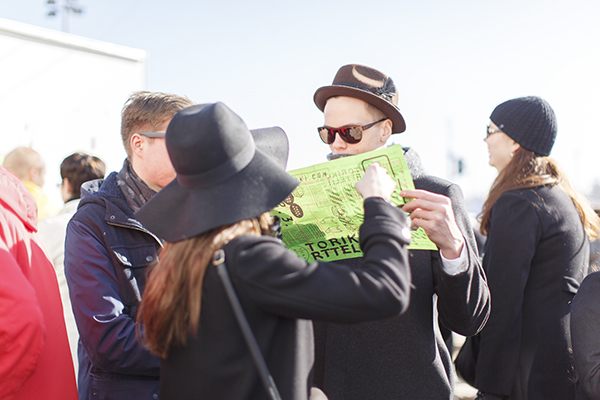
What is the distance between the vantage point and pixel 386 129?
212 centimetres

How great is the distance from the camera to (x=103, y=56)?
661 centimetres

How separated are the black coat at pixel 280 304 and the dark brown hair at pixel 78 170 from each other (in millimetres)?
Answer: 2658

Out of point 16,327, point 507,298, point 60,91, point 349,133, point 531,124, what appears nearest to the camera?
point 16,327

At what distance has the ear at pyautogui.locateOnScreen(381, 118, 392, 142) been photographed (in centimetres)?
210

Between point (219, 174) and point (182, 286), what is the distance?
0.30 m

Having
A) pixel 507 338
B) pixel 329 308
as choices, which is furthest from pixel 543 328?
pixel 329 308

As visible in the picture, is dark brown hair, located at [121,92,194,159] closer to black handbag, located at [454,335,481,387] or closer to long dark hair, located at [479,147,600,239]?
long dark hair, located at [479,147,600,239]

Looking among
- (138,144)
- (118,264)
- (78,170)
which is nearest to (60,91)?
(78,170)

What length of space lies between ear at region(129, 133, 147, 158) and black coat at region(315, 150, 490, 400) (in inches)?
41.4

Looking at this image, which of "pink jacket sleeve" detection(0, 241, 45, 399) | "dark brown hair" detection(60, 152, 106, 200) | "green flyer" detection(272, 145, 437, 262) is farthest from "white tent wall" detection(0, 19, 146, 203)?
"green flyer" detection(272, 145, 437, 262)

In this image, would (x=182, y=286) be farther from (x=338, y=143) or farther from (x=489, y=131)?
(x=489, y=131)

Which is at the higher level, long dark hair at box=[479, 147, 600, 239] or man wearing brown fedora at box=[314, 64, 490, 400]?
long dark hair at box=[479, 147, 600, 239]

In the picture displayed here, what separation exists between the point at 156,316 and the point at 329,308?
0.46 metres

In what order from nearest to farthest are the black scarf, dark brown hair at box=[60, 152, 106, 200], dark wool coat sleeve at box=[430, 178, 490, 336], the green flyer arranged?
1. the green flyer
2. dark wool coat sleeve at box=[430, 178, 490, 336]
3. the black scarf
4. dark brown hair at box=[60, 152, 106, 200]
